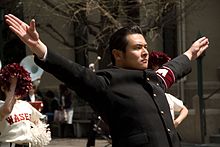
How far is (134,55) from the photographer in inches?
129

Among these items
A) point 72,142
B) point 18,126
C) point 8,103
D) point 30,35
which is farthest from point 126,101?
point 72,142

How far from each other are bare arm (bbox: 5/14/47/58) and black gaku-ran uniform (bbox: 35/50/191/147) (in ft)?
0.18

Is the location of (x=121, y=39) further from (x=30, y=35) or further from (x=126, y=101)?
(x=30, y=35)

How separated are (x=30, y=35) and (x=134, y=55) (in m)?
0.64

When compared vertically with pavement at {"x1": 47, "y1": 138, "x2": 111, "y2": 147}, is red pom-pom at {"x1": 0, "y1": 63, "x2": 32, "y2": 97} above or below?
above

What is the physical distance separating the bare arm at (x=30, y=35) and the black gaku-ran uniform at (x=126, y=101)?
0.05 m

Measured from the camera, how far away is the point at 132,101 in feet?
10.4

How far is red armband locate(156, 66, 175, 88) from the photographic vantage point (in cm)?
371

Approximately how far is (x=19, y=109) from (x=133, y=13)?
1183 cm

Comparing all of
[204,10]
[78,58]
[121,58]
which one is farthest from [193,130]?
[121,58]

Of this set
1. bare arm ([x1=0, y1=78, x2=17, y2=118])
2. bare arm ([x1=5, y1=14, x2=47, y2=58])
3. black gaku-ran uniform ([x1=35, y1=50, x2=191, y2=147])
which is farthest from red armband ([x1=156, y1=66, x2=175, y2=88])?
bare arm ([x1=0, y1=78, x2=17, y2=118])

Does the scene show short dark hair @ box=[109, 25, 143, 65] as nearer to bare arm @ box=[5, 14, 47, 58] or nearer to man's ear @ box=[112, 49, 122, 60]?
man's ear @ box=[112, 49, 122, 60]

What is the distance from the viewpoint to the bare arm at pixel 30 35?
3023mm

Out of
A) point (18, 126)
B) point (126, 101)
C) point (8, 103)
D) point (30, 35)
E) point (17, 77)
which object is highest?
point (30, 35)
